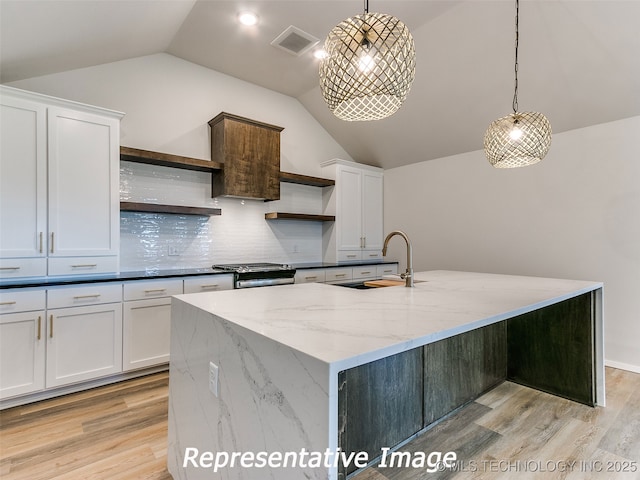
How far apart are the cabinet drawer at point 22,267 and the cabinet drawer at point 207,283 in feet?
3.37

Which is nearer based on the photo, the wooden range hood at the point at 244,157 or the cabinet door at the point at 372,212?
the wooden range hood at the point at 244,157

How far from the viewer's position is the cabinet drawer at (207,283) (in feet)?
10.0

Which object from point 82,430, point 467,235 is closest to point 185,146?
point 82,430

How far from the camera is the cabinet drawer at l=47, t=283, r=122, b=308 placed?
2.42 meters

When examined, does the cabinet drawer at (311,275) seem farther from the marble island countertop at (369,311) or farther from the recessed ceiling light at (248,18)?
the recessed ceiling light at (248,18)

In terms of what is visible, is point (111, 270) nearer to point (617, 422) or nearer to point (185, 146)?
point (185, 146)

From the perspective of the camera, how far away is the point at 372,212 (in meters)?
5.06

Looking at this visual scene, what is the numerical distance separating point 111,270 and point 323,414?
2711 mm

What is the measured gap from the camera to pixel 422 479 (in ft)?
5.54

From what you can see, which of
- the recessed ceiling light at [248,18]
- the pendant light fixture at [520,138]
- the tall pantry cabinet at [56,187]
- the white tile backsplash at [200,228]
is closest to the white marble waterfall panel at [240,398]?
the tall pantry cabinet at [56,187]

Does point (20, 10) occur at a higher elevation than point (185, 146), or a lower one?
higher

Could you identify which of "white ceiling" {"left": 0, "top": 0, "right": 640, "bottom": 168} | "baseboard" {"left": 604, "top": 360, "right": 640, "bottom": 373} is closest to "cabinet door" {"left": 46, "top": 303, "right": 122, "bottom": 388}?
"white ceiling" {"left": 0, "top": 0, "right": 640, "bottom": 168}

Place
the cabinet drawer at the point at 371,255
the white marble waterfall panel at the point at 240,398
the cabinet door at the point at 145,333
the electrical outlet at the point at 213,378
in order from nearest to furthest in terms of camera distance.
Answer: the white marble waterfall panel at the point at 240,398, the electrical outlet at the point at 213,378, the cabinet door at the point at 145,333, the cabinet drawer at the point at 371,255

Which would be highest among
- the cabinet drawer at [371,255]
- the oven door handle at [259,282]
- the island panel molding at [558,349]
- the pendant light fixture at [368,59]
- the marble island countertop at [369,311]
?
the pendant light fixture at [368,59]
